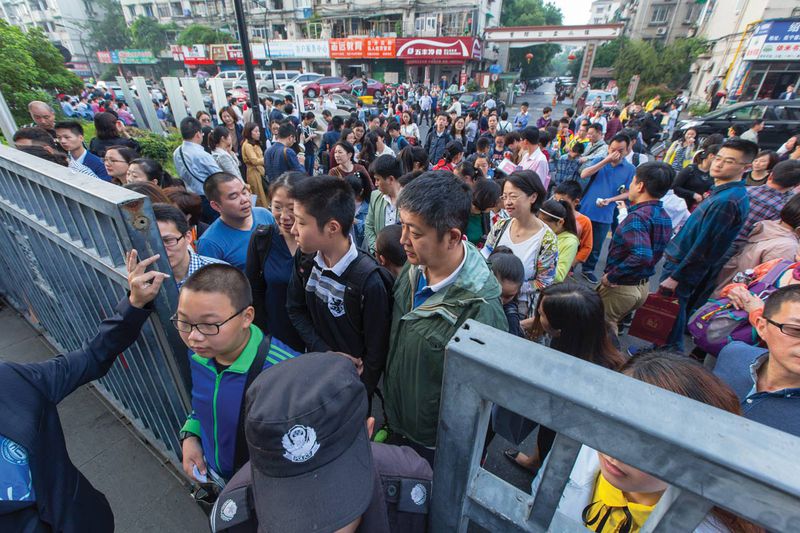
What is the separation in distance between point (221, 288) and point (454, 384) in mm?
1189

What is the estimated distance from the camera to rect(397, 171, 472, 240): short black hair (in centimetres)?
174

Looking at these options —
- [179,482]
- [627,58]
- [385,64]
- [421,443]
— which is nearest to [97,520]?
[179,482]

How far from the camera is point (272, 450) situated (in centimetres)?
89

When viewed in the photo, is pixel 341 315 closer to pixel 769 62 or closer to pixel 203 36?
pixel 769 62

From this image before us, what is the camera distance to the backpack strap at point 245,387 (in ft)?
4.98

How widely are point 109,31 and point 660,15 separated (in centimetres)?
6479

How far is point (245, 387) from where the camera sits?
1516 millimetres

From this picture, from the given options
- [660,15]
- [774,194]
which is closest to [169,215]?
[774,194]

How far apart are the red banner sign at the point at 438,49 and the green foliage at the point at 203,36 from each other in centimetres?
2223

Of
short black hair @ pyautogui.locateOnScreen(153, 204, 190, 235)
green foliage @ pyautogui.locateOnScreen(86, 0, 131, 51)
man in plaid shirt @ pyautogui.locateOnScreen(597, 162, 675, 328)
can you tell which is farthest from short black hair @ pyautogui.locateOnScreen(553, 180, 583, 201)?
green foliage @ pyautogui.locateOnScreen(86, 0, 131, 51)

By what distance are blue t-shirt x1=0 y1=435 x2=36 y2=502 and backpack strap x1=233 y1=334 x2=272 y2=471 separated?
2.14ft

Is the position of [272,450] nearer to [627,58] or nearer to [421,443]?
[421,443]

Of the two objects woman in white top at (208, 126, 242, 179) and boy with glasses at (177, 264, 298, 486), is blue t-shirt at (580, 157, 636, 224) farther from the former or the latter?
woman in white top at (208, 126, 242, 179)

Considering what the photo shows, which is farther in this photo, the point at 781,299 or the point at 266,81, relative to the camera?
the point at 266,81
